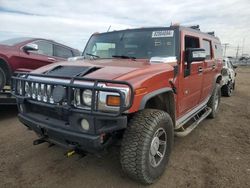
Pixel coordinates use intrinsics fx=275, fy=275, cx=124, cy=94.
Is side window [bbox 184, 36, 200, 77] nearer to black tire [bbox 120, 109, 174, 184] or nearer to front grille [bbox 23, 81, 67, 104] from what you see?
black tire [bbox 120, 109, 174, 184]

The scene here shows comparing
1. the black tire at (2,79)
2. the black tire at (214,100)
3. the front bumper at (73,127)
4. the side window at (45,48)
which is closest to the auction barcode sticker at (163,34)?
the front bumper at (73,127)

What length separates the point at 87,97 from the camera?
9.70 feet

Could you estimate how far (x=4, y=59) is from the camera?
6.14 metres

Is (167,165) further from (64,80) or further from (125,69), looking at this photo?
(64,80)

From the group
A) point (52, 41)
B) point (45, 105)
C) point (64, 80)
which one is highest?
point (52, 41)

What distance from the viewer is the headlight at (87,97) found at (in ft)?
9.61

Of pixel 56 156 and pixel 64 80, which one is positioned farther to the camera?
pixel 56 156

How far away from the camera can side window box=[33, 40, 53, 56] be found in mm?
7105

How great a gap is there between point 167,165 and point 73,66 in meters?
1.88

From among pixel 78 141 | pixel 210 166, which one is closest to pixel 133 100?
pixel 78 141

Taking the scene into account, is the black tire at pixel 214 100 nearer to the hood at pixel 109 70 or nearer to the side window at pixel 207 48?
the side window at pixel 207 48

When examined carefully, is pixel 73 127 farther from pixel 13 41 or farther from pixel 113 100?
pixel 13 41

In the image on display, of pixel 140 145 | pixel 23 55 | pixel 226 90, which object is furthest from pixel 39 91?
pixel 226 90

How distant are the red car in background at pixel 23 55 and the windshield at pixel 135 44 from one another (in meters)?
2.01
